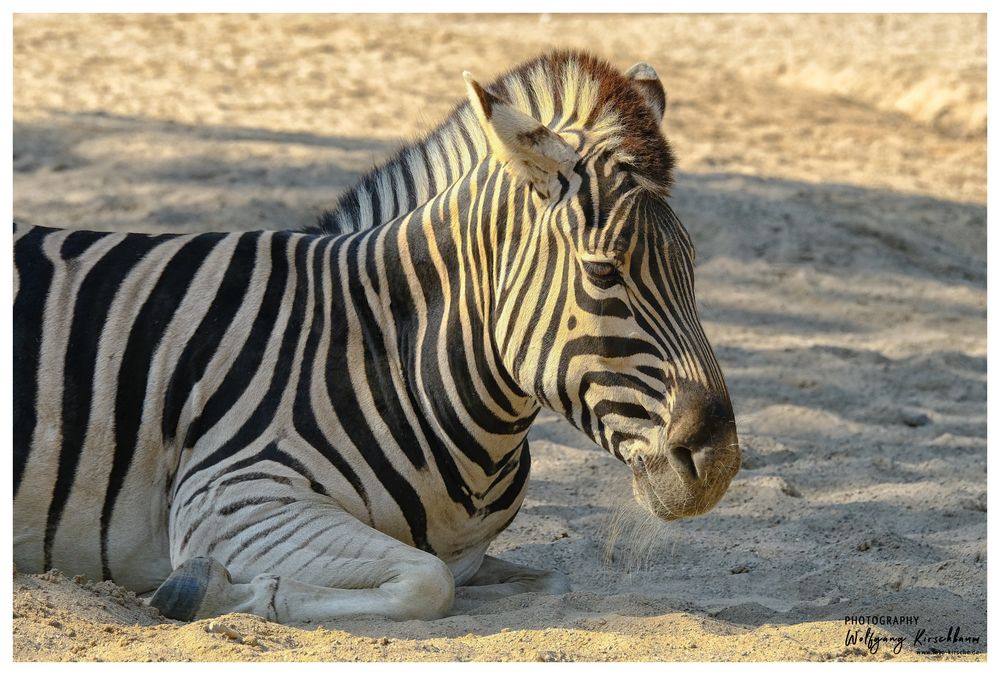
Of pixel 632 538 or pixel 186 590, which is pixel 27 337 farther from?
pixel 632 538

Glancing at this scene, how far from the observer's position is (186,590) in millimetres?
3895

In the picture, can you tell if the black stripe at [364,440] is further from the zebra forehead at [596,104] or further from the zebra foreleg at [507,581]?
the zebra forehead at [596,104]

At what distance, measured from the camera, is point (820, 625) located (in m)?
4.02

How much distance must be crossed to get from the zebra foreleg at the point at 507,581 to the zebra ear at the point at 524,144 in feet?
4.79

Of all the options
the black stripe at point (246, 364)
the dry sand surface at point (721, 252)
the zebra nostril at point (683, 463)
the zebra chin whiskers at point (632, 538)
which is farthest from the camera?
the black stripe at point (246, 364)

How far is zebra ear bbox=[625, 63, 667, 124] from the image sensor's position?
14.4 ft

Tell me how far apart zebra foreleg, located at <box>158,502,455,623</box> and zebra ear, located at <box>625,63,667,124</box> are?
1706mm

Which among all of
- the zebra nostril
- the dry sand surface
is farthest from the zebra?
the dry sand surface

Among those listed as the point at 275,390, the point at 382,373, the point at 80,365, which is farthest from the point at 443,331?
the point at 80,365

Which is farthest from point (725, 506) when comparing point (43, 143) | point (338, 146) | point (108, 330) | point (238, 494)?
point (43, 143)

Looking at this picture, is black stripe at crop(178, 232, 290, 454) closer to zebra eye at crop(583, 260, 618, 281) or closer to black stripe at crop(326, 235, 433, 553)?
black stripe at crop(326, 235, 433, 553)

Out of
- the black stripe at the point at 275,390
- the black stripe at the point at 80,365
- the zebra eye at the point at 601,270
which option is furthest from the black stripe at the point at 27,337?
the zebra eye at the point at 601,270

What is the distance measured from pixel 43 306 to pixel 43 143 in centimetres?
648

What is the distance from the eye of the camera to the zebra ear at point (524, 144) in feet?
12.6
